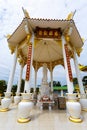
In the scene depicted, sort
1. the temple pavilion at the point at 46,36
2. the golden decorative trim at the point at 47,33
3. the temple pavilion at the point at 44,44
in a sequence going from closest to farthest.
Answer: the temple pavilion at the point at 44,44, the temple pavilion at the point at 46,36, the golden decorative trim at the point at 47,33

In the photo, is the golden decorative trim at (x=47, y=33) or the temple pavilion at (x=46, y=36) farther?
the golden decorative trim at (x=47, y=33)

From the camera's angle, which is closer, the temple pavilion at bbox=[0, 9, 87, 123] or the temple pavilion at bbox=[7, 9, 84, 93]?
the temple pavilion at bbox=[0, 9, 87, 123]

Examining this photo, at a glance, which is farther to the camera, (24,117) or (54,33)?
(54,33)

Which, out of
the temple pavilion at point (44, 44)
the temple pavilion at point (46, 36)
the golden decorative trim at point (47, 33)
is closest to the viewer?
the temple pavilion at point (44, 44)

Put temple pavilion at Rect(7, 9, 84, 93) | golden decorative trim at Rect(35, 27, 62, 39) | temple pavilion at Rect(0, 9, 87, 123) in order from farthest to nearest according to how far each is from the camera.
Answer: golden decorative trim at Rect(35, 27, 62, 39), temple pavilion at Rect(7, 9, 84, 93), temple pavilion at Rect(0, 9, 87, 123)

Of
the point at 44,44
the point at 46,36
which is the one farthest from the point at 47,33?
the point at 44,44

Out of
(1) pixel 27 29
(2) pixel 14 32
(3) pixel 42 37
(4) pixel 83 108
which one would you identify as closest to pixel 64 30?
(3) pixel 42 37

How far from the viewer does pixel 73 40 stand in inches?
281

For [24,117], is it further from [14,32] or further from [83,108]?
[14,32]

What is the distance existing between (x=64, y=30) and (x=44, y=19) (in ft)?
4.54

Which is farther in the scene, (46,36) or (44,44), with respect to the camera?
(44,44)

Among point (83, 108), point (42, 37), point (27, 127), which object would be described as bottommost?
point (27, 127)

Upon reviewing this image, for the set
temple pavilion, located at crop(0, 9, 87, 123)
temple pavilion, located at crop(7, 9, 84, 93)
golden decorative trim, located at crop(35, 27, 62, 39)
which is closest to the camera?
temple pavilion, located at crop(0, 9, 87, 123)

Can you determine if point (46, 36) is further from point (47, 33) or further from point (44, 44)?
point (44, 44)
